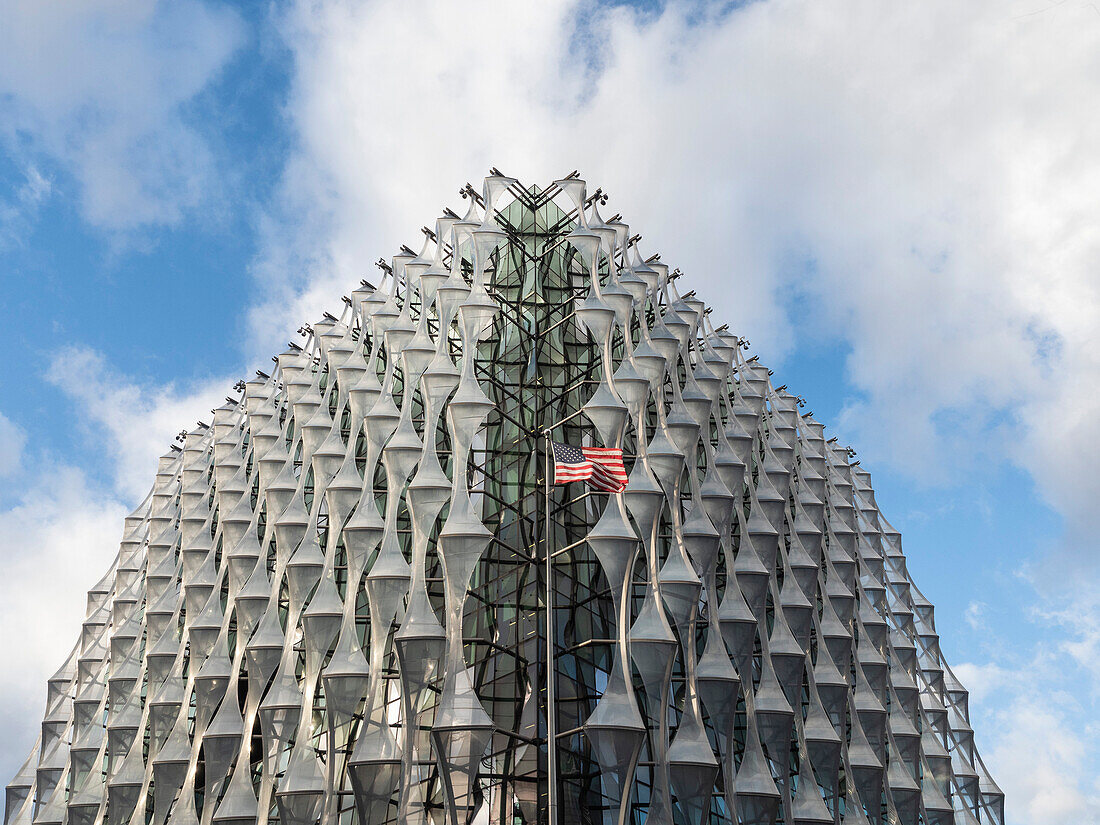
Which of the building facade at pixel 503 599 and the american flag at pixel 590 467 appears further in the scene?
the building facade at pixel 503 599

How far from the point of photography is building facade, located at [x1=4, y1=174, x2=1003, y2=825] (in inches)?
1182

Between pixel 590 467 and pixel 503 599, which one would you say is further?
pixel 503 599

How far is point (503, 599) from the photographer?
3419 cm

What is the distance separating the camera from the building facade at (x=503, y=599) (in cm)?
3003

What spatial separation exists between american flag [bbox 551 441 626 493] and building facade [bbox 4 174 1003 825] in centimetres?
417

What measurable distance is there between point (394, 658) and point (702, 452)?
1532cm

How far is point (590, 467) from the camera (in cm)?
2436

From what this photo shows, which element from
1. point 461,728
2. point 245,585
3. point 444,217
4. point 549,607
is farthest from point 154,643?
point 549,607

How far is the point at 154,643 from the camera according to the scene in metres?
39.8

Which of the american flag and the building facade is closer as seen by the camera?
the american flag

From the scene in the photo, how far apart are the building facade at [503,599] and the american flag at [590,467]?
4.17 m

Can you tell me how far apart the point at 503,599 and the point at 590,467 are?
11.6 metres

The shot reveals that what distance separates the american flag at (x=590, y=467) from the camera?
2411 centimetres

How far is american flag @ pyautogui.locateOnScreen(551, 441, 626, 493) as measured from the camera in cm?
2411
